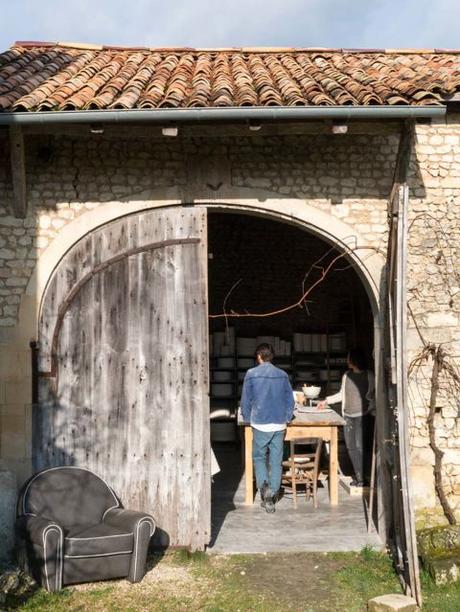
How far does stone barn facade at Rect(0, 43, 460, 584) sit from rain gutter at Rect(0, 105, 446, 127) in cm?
27

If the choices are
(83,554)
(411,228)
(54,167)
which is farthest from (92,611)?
(411,228)

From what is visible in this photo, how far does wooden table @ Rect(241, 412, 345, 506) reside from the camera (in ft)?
24.7

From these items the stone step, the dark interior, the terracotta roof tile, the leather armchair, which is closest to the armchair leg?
the leather armchair

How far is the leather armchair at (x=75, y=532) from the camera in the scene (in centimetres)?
519

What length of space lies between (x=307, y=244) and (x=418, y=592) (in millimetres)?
7012

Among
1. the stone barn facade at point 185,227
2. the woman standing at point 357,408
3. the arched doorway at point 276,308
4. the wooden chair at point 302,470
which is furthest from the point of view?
the arched doorway at point 276,308

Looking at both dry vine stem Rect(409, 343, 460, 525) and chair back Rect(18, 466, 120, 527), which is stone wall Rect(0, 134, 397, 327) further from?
chair back Rect(18, 466, 120, 527)

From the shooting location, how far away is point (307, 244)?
11.4 metres

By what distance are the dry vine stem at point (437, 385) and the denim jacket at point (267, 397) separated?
1328 mm

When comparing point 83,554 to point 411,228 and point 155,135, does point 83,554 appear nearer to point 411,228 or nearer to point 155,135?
point 155,135

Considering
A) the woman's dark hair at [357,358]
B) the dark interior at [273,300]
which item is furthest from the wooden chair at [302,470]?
the dark interior at [273,300]

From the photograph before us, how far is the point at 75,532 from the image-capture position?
5.41m

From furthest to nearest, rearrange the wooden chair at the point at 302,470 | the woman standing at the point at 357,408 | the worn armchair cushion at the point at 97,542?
the woman standing at the point at 357,408, the wooden chair at the point at 302,470, the worn armchair cushion at the point at 97,542

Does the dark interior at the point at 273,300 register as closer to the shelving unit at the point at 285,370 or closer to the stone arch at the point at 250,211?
the shelving unit at the point at 285,370
